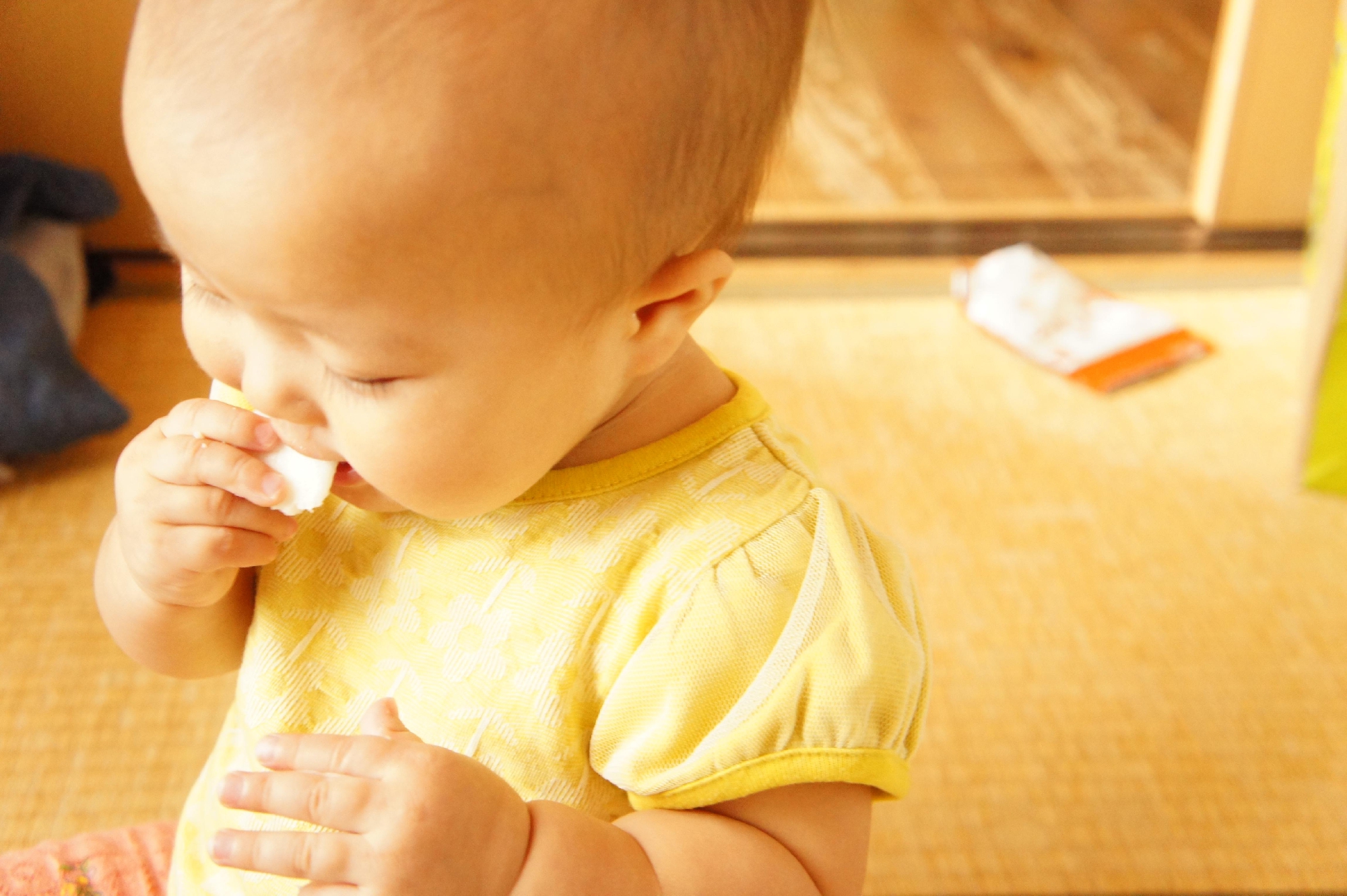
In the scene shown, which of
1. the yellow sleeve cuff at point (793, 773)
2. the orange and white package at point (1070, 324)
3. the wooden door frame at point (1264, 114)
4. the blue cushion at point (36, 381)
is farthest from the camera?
the wooden door frame at point (1264, 114)

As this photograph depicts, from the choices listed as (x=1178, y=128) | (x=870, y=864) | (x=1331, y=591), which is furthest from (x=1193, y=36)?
(x=870, y=864)

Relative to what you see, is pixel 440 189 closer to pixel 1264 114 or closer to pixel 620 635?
pixel 620 635

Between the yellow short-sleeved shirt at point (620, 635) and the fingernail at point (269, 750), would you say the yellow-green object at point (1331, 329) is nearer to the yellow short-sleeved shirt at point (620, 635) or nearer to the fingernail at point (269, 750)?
the yellow short-sleeved shirt at point (620, 635)

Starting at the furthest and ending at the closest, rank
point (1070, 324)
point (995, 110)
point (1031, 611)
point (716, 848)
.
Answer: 1. point (995, 110)
2. point (1070, 324)
3. point (1031, 611)
4. point (716, 848)

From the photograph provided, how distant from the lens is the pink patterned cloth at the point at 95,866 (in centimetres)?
56

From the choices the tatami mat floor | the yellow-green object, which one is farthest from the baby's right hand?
the yellow-green object

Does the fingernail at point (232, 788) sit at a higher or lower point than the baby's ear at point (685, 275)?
lower

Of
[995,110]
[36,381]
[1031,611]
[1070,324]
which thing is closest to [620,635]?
[1031,611]

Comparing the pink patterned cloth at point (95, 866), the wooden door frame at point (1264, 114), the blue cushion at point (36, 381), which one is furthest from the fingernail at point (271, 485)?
the wooden door frame at point (1264, 114)

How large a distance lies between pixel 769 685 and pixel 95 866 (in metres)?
0.36

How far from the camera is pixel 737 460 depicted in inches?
20.5

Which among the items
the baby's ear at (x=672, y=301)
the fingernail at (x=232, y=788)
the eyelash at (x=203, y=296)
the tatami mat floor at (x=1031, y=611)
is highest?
the eyelash at (x=203, y=296)

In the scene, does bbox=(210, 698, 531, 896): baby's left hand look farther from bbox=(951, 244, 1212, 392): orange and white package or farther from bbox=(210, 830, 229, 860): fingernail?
bbox=(951, 244, 1212, 392): orange and white package

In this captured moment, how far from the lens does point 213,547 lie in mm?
497
